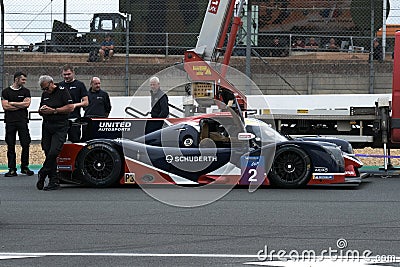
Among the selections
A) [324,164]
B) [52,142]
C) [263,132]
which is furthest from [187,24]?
[324,164]

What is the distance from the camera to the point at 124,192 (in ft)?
37.9

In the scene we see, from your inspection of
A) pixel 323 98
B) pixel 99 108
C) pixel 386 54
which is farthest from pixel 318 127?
pixel 99 108

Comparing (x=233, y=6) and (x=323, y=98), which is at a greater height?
(x=233, y=6)

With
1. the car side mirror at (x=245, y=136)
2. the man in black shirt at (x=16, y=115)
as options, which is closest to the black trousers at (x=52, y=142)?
the man in black shirt at (x=16, y=115)

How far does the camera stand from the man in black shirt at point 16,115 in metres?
13.7

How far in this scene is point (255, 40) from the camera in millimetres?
19344

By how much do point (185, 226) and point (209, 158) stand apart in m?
3.21

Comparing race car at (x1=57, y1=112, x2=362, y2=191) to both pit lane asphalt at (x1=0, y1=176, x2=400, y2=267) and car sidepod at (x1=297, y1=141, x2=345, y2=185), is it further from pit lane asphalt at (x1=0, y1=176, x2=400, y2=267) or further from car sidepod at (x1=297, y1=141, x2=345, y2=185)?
pit lane asphalt at (x1=0, y1=176, x2=400, y2=267)

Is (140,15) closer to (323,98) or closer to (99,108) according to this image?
(323,98)

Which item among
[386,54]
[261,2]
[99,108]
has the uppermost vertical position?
[261,2]

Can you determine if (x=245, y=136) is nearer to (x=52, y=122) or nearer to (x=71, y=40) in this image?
(x=52, y=122)

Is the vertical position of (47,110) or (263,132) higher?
(47,110)

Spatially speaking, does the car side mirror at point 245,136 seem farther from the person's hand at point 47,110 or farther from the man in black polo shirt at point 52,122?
the person's hand at point 47,110

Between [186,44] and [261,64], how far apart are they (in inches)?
114
